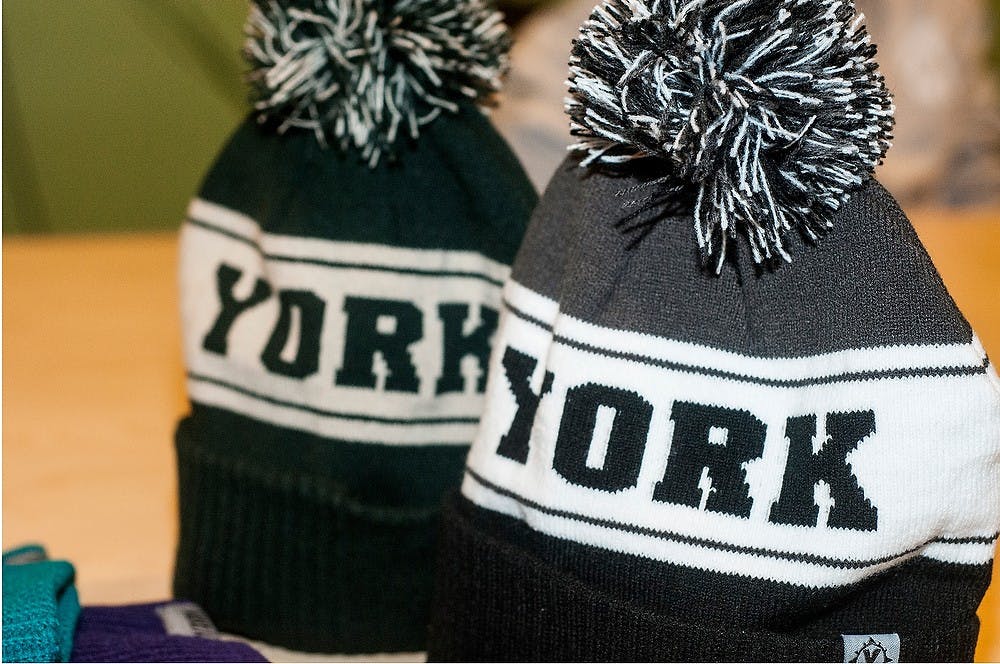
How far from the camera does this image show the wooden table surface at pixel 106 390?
2.15ft

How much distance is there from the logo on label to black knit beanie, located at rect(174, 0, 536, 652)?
24cm

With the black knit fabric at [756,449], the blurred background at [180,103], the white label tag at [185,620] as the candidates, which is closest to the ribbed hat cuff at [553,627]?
the black knit fabric at [756,449]

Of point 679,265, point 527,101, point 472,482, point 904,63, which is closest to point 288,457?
point 472,482

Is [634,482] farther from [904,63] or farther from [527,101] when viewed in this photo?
[904,63]

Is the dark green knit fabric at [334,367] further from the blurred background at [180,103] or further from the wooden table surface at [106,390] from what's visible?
the blurred background at [180,103]

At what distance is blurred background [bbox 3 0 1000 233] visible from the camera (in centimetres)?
125

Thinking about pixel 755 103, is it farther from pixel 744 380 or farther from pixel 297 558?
pixel 297 558

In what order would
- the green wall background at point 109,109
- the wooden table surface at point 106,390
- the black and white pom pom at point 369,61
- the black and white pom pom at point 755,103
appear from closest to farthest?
the black and white pom pom at point 755,103
the black and white pom pom at point 369,61
the wooden table surface at point 106,390
the green wall background at point 109,109

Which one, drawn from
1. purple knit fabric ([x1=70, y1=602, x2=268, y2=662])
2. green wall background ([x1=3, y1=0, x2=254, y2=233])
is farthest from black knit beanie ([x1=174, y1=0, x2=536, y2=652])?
green wall background ([x1=3, y1=0, x2=254, y2=233])

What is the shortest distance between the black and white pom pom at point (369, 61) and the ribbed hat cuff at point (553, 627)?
0.22 m

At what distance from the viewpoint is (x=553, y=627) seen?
47 centimetres

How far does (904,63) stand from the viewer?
1.40 m

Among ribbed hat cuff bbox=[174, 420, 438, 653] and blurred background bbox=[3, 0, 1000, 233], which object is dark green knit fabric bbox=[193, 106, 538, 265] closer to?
ribbed hat cuff bbox=[174, 420, 438, 653]

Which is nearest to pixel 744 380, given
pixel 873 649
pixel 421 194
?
pixel 873 649
